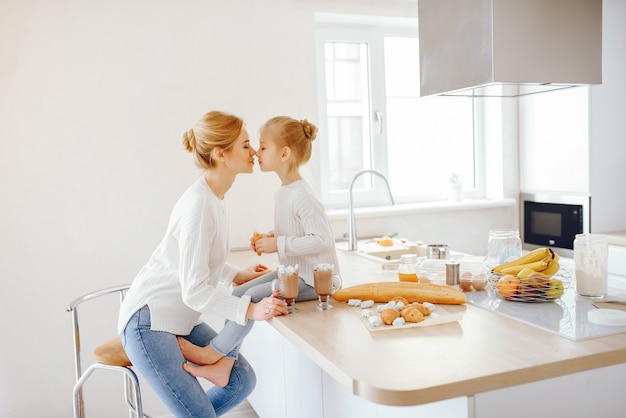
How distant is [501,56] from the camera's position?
77.6 inches

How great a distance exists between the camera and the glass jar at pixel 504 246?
6.96 feet

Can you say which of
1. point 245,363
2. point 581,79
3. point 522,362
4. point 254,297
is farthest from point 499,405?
point 581,79

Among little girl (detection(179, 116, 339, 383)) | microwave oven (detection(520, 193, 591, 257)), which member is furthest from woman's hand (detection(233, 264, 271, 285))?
microwave oven (detection(520, 193, 591, 257))

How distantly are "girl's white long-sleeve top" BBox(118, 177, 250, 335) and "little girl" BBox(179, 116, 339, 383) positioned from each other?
115mm

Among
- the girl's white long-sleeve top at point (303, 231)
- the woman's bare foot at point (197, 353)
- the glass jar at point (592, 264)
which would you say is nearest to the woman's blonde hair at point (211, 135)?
the girl's white long-sleeve top at point (303, 231)

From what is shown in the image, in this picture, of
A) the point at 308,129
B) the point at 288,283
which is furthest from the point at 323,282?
the point at 308,129

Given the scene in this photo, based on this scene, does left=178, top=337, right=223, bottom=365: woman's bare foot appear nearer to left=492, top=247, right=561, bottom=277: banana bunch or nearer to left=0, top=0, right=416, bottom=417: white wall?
left=492, top=247, right=561, bottom=277: banana bunch

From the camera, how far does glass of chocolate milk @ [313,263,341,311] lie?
1.82 meters

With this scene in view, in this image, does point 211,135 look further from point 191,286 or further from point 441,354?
point 441,354

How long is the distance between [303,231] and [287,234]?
0.06 meters

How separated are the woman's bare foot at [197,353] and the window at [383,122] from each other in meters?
1.77

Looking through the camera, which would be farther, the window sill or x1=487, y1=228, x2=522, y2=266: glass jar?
the window sill

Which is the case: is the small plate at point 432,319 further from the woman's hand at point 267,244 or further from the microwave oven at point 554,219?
the microwave oven at point 554,219

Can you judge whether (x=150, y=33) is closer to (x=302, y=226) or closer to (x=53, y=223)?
(x=53, y=223)
